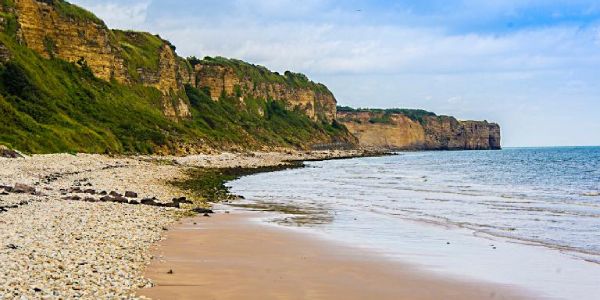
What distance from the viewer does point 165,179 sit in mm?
46469

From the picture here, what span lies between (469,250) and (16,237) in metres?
13.0

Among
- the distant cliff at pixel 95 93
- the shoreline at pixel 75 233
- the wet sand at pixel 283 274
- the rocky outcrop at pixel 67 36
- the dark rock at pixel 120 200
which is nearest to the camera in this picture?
the shoreline at pixel 75 233

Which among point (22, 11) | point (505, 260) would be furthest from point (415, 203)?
point (22, 11)

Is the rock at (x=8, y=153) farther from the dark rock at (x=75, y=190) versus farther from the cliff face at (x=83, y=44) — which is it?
the cliff face at (x=83, y=44)

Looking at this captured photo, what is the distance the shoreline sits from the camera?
35.6 feet

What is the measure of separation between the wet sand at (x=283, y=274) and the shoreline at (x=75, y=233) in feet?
2.52

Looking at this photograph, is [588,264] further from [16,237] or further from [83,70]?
[83,70]

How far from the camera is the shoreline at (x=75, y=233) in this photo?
35.6 feet

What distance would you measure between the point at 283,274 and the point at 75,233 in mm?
6441

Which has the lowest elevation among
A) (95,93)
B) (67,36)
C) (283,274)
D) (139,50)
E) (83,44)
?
(283,274)

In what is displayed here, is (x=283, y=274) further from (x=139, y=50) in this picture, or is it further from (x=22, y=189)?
(x=139, y=50)

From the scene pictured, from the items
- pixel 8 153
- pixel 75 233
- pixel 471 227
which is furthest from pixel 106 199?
pixel 8 153

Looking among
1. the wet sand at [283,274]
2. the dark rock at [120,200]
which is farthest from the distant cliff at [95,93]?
the wet sand at [283,274]

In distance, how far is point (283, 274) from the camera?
14.0 m
